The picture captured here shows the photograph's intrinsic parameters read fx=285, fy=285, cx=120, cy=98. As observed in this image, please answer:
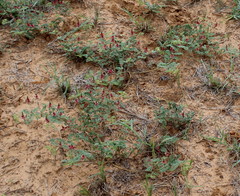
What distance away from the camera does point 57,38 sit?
293 cm

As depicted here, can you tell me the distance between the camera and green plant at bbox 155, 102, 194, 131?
2.32m

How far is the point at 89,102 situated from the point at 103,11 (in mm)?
1615

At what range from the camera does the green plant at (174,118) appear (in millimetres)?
2322

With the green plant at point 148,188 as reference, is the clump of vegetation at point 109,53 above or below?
above

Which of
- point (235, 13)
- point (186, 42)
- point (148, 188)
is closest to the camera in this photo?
point (148, 188)

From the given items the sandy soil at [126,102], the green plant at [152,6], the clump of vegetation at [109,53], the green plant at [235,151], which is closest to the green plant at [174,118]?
the sandy soil at [126,102]

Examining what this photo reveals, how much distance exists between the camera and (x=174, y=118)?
2.33m

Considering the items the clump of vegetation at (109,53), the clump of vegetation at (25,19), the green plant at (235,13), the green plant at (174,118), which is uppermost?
the green plant at (235,13)

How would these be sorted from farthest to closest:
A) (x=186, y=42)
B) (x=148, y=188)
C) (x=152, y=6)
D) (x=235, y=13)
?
(x=235, y=13), (x=152, y=6), (x=186, y=42), (x=148, y=188)

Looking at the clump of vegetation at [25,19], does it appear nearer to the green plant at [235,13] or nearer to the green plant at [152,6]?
the green plant at [152,6]

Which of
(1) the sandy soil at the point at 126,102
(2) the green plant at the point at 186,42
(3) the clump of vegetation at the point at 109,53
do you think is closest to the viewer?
(1) the sandy soil at the point at 126,102

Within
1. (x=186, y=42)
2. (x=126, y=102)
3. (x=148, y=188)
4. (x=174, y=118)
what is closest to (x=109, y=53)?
(x=126, y=102)

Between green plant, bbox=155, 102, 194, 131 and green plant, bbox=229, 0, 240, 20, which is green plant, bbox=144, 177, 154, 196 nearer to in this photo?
green plant, bbox=155, 102, 194, 131

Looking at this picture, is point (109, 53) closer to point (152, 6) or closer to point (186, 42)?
point (186, 42)
